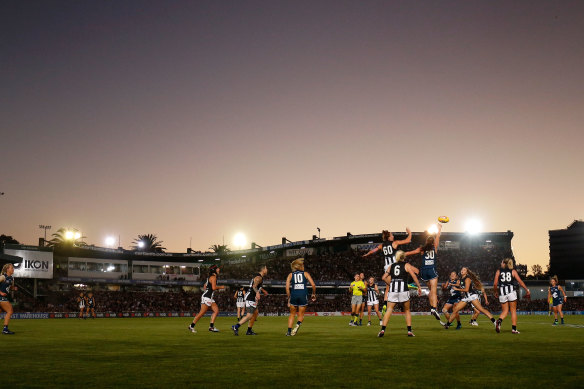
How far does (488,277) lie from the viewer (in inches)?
3002

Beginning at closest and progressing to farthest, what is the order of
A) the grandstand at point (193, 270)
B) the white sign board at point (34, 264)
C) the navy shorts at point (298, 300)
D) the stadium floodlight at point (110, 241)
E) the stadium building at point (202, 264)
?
the navy shorts at point (298, 300) → the white sign board at point (34, 264) → the grandstand at point (193, 270) → the stadium building at point (202, 264) → the stadium floodlight at point (110, 241)

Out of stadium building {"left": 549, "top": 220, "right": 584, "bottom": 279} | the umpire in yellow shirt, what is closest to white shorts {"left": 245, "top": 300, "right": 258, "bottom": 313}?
the umpire in yellow shirt

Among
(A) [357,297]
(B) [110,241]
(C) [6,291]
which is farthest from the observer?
(B) [110,241]

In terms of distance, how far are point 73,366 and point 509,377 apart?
639cm

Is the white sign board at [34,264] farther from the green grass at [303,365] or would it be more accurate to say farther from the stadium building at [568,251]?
the stadium building at [568,251]

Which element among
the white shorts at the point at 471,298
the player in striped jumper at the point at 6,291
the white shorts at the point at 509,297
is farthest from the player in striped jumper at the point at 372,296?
the player in striped jumper at the point at 6,291

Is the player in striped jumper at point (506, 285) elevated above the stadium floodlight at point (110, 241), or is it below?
below

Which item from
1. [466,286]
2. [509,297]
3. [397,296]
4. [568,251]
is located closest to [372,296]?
[466,286]

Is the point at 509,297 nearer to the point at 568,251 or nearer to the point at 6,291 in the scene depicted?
the point at 6,291

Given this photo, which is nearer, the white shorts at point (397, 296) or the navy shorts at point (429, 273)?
the white shorts at point (397, 296)

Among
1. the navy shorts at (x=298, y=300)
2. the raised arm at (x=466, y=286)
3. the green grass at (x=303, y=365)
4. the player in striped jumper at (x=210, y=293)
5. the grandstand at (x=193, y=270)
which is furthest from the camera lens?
the grandstand at (x=193, y=270)

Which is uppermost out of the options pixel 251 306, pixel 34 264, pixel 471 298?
pixel 471 298

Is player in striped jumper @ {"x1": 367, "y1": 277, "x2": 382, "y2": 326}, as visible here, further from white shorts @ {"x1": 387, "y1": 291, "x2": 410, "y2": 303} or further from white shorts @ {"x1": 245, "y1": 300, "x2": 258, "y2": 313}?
white shorts @ {"x1": 387, "y1": 291, "x2": 410, "y2": 303}

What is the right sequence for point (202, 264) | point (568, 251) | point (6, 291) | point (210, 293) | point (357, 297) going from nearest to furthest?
point (6, 291), point (210, 293), point (357, 297), point (202, 264), point (568, 251)
